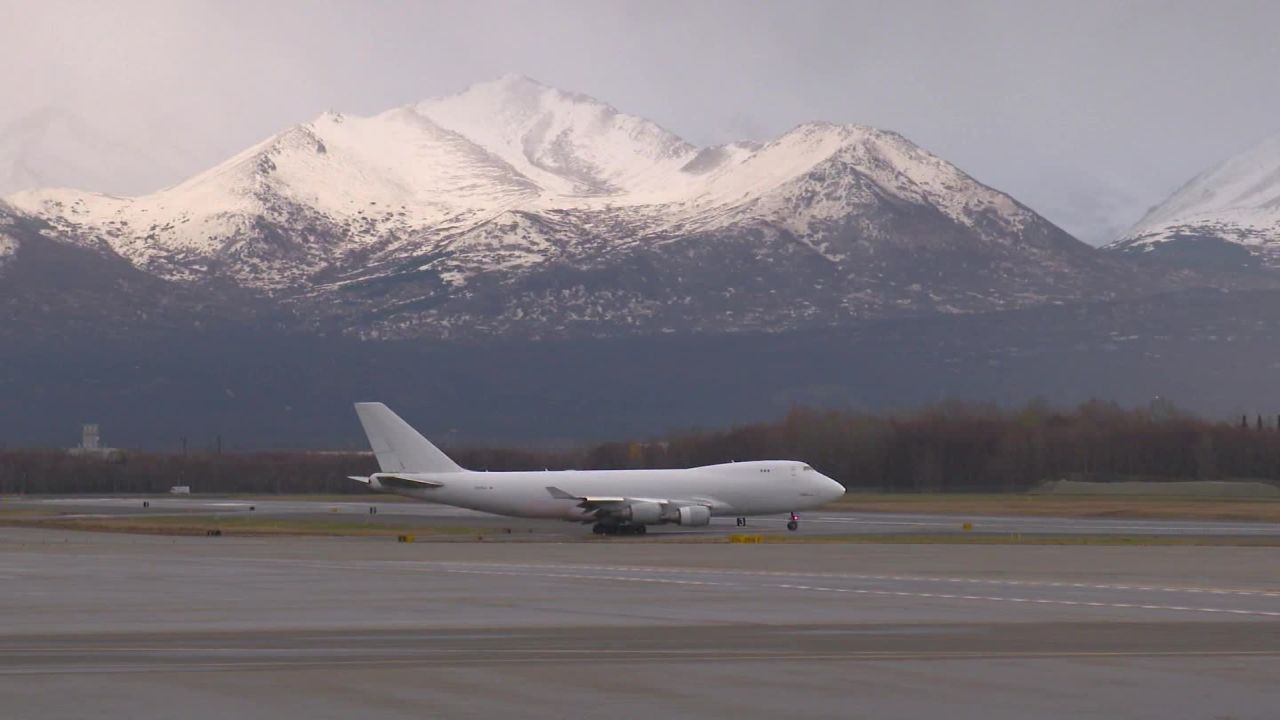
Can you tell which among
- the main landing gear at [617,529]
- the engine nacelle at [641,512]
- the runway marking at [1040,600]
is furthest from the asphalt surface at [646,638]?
the main landing gear at [617,529]

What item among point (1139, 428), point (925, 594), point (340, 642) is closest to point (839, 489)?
point (925, 594)

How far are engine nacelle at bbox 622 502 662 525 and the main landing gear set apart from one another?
508 mm

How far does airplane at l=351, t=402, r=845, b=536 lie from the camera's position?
75500 millimetres

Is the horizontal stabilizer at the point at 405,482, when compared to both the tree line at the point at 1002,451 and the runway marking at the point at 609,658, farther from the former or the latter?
the tree line at the point at 1002,451

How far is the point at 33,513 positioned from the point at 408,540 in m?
51.4

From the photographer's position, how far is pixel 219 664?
82.8ft

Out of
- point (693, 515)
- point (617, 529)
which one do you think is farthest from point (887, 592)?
point (617, 529)

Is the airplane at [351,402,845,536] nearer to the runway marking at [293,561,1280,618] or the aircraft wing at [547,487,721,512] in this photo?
the aircraft wing at [547,487,721,512]

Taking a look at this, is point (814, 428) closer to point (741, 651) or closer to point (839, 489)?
point (839, 489)

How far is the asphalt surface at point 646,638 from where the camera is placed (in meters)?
21.5

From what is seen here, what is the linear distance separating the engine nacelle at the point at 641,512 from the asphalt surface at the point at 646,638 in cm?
2093

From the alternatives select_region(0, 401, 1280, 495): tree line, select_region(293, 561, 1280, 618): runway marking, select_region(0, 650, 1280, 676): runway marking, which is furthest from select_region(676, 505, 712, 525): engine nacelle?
select_region(0, 401, 1280, 495): tree line

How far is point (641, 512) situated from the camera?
245ft

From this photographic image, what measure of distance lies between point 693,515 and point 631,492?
3398 millimetres
